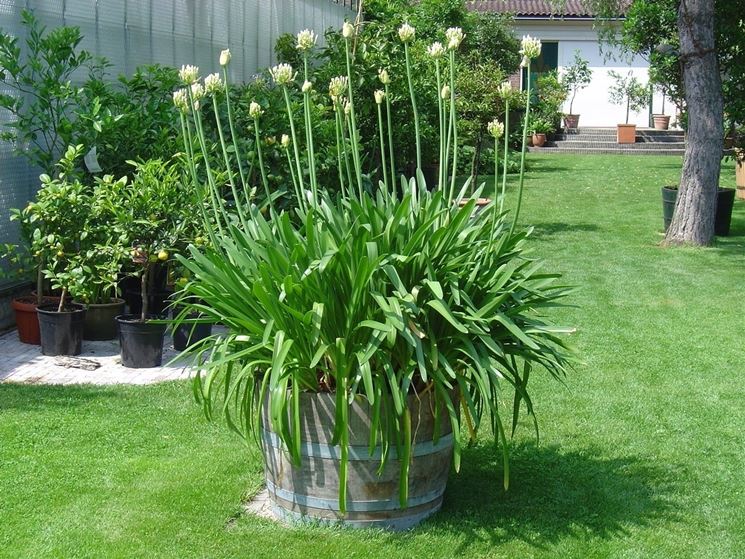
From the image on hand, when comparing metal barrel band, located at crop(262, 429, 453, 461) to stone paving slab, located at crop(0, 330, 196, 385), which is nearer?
metal barrel band, located at crop(262, 429, 453, 461)

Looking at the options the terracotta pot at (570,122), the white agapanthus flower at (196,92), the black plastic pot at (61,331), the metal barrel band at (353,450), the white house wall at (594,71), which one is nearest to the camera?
the metal barrel band at (353,450)

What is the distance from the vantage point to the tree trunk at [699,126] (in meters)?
12.7

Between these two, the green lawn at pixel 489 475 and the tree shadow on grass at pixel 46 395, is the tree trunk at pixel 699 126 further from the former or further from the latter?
the tree shadow on grass at pixel 46 395

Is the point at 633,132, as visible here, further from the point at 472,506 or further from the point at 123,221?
the point at 472,506

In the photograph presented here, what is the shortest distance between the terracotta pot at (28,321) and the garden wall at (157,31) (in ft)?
2.53

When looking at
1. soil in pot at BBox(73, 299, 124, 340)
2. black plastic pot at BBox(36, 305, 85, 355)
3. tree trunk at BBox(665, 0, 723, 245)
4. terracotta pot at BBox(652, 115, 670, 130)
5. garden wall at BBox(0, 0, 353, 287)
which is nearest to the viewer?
black plastic pot at BBox(36, 305, 85, 355)

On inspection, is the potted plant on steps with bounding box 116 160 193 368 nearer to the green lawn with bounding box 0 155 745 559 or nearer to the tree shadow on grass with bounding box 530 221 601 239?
the green lawn with bounding box 0 155 745 559

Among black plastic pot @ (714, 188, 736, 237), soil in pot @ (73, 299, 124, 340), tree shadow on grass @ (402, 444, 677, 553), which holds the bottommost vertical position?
tree shadow on grass @ (402, 444, 677, 553)

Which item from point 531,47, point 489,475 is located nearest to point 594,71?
point 489,475

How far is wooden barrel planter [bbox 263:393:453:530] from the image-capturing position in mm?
4344

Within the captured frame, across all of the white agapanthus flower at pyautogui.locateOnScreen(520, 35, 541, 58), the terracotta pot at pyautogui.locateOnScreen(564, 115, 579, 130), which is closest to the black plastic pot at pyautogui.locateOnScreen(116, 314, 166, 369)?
the white agapanthus flower at pyautogui.locateOnScreen(520, 35, 541, 58)

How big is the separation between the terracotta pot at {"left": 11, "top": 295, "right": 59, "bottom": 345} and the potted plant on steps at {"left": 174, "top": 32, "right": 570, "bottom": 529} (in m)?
3.87

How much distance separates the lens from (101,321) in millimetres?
8320

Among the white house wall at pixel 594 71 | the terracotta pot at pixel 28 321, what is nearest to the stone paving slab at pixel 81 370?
the terracotta pot at pixel 28 321
